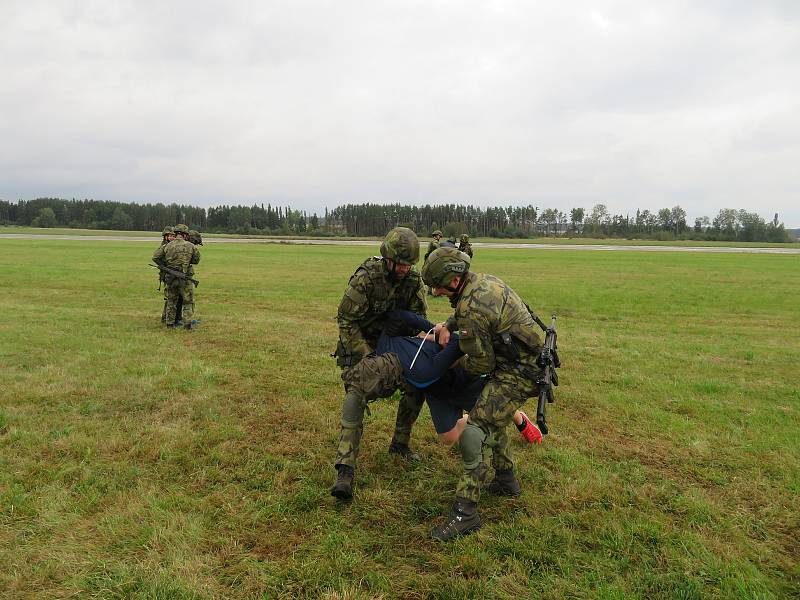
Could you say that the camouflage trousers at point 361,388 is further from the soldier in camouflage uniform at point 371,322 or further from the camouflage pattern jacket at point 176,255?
the camouflage pattern jacket at point 176,255

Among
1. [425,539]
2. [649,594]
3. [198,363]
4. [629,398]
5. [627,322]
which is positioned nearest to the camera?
[649,594]

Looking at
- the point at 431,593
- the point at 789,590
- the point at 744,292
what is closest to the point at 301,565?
the point at 431,593

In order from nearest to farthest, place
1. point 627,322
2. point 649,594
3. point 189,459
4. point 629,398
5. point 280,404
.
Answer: point 649,594 < point 189,459 < point 280,404 < point 629,398 < point 627,322

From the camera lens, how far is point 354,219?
143m

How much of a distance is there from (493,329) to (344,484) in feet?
6.54

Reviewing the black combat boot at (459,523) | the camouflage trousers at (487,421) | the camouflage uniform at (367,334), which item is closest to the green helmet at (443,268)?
the camouflage uniform at (367,334)

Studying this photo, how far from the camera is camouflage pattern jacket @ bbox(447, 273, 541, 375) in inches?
167

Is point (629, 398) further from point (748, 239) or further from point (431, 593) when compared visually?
point (748, 239)

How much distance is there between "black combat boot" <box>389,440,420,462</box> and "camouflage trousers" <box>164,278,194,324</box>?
8.60 metres

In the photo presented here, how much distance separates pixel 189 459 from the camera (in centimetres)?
547

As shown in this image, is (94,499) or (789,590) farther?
(94,499)

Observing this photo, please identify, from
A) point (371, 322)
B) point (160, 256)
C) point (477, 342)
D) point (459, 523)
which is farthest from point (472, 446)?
point (160, 256)

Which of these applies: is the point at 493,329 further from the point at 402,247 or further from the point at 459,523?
the point at 459,523

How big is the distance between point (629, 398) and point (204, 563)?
21.3ft
